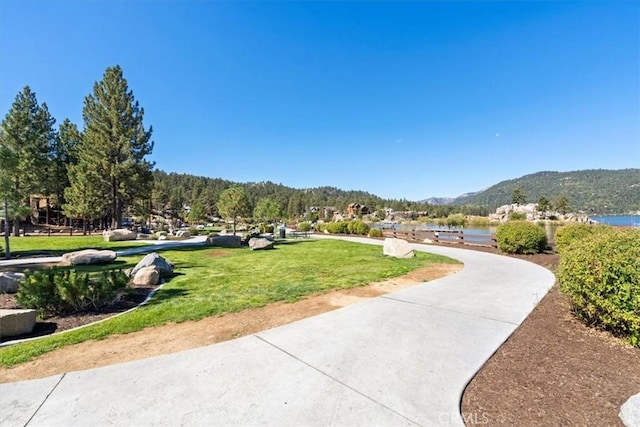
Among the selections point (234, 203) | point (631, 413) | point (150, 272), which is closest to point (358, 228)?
point (234, 203)

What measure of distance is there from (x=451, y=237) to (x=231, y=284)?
17.0 m

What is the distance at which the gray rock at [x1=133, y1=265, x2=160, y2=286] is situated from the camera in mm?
7750

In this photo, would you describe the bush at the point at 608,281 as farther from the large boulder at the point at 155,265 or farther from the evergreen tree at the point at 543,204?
the evergreen tree at the point at 543,204

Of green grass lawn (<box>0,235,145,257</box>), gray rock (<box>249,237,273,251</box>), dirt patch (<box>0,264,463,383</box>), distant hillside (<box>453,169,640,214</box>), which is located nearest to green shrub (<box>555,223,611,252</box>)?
dirt patch (<box>0,264,463,383</box>)

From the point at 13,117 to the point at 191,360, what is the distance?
35.7 meters

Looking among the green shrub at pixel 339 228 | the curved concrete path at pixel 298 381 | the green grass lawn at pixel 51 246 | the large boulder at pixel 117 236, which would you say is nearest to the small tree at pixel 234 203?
the large boulder at pixel 117 236

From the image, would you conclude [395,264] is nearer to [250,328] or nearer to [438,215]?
[250,328]

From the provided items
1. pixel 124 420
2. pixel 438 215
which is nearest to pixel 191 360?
pixel 124 420

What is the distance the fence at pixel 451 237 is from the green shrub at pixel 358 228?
6.67ft

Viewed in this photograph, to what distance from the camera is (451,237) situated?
66.3ft

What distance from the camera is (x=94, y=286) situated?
5762mm

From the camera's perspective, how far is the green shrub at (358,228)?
26.2 metres

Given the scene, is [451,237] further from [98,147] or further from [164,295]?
[98,147]

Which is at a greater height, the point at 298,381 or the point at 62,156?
the point at 62,156
